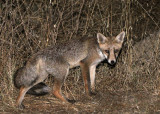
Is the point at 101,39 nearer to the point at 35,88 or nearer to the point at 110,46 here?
the point at 110,46

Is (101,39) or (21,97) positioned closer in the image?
(21,97)

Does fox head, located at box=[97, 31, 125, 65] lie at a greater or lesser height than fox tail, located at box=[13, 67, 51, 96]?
greater

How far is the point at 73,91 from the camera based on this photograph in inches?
235

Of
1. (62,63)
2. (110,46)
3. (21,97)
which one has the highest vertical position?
(110,46)

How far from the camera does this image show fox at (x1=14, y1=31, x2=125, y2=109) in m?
5.14

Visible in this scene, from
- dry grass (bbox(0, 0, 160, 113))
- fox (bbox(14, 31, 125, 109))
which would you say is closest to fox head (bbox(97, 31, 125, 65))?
fox (bbox(14, 31, 125, 109))

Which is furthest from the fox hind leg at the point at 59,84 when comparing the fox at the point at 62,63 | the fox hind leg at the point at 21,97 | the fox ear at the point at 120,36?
the fox ear at the point at 120,36

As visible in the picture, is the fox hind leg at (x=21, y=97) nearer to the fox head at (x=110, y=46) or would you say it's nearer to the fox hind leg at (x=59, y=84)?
the fox hind leg at (x=59, y=84)

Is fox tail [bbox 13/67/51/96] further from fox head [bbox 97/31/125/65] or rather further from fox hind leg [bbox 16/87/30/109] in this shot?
fox head [bbox 97/31/125/65]

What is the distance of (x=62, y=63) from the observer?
17.7ft

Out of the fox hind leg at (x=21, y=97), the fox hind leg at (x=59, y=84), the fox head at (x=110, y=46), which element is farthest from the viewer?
the fox head at (x=110, y=46)

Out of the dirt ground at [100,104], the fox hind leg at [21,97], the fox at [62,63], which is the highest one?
the fox at [62,63]

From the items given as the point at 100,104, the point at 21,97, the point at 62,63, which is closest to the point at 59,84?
the point at 62,63

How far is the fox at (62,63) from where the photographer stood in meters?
5.14
